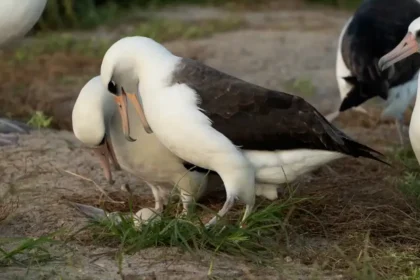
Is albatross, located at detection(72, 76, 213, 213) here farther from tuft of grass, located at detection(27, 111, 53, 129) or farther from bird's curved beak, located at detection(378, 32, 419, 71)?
tuft of grass, located at detection(27, 111, 53, 129)

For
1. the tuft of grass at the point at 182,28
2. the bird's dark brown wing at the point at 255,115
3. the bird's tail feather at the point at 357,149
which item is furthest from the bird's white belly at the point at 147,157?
the tuft of grass at the point at 182,28

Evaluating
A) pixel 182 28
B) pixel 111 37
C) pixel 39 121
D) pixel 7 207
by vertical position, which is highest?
pixel 7 207

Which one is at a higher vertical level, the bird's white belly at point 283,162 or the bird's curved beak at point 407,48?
the bird's curved beak at point 407,48

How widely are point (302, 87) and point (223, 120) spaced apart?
4.34 meters

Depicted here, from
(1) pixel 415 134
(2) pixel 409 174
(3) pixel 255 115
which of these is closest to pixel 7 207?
(3) pixel 255 115

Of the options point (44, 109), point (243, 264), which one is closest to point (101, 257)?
point (243, 264)

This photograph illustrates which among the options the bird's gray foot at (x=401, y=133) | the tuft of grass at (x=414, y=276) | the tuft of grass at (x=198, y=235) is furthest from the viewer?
the bird's gray foot at (x=401, y=133)

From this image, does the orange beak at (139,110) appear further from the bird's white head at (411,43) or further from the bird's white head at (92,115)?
the bird's white head at (411,43)

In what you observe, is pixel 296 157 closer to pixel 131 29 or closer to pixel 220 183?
pixel 220 183

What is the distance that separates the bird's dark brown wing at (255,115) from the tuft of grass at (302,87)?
3.95 metres

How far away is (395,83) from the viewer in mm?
7957

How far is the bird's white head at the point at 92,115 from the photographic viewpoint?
5.68 metres

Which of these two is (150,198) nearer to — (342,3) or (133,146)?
(133,146)

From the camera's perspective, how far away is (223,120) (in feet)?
17.5
